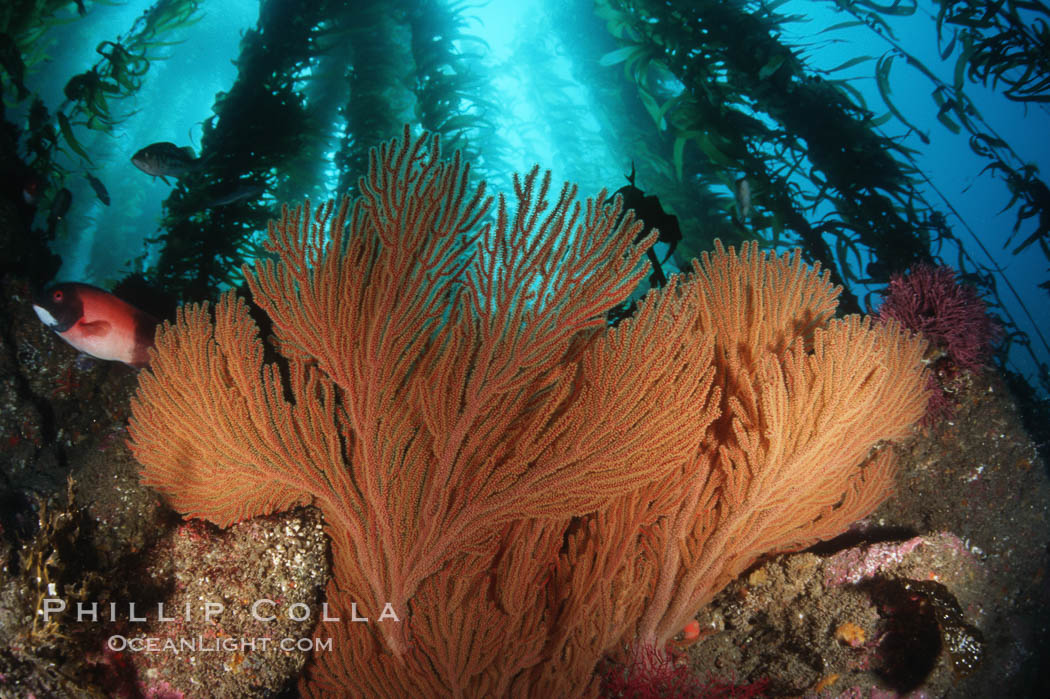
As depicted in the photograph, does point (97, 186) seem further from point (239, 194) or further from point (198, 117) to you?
point (198, 117)

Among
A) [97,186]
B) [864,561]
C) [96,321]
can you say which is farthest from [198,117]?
[864,561]

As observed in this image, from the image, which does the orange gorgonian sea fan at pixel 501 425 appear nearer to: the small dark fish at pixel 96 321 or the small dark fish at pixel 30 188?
the small dark fish at pixel 96 321

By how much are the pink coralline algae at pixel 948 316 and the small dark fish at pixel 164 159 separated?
252 inches

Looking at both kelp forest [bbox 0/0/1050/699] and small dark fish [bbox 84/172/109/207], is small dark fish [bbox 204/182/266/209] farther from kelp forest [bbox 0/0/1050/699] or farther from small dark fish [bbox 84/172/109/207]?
small dark fish [bbox 84/172/109/207]

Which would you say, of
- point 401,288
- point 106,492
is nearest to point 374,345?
point 401,288

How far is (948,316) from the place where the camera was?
350 cm

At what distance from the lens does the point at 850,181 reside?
5023 mm

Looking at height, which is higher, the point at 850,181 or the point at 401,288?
the point at 850,181

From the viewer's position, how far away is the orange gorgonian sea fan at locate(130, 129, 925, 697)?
2170mm

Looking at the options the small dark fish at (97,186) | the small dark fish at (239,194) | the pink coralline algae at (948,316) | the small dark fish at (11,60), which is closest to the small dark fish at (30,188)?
the small dark fish at (239,194)

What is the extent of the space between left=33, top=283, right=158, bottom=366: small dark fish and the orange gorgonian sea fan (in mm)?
650

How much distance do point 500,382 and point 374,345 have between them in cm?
61

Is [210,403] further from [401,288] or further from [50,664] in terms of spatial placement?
[50,664]

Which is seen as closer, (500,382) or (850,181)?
(500,382)
